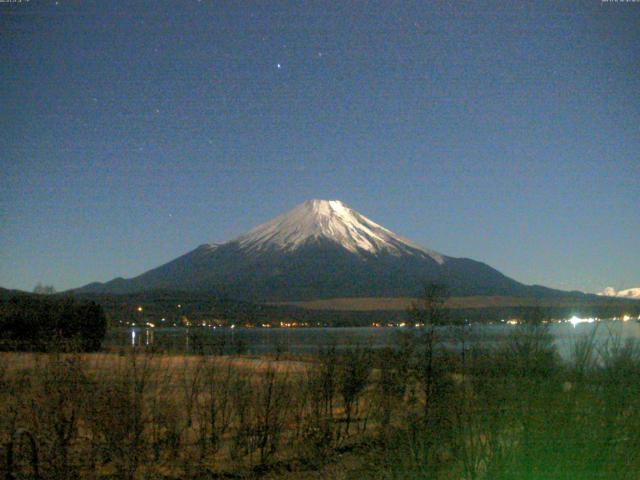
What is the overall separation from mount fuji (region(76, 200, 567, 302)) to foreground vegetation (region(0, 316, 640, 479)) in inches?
4029

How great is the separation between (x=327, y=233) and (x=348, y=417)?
154326 millimetres

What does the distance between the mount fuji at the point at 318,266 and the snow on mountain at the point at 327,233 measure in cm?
21

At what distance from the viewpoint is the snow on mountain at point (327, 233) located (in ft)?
513

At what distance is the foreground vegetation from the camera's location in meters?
4.92

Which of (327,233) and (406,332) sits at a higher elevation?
(327,233)

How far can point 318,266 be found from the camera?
5920 inches

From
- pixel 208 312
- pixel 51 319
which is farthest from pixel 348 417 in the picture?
pixel 208 312

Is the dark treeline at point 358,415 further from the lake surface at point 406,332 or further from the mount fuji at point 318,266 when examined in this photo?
the mount fuji at point 318,266

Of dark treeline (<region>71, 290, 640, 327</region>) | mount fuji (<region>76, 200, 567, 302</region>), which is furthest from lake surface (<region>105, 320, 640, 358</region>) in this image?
mount fuji (<region>76, 200, 567, 302</region>)

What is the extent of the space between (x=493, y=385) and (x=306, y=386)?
7153 mm

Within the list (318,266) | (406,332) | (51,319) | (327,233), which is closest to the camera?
(406,332)

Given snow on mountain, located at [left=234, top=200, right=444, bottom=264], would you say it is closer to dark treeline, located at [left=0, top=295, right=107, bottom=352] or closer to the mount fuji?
the mount fuji

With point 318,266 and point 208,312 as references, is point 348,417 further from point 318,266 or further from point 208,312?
point 318,266

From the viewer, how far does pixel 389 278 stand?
133 m
